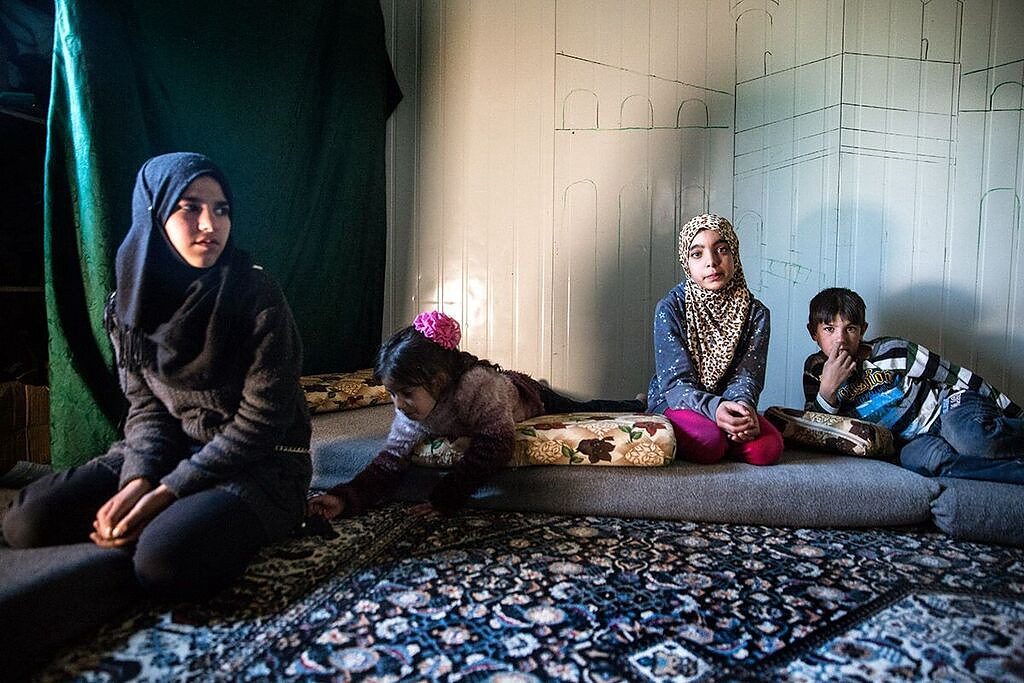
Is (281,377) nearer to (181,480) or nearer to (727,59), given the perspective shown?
(181,480)

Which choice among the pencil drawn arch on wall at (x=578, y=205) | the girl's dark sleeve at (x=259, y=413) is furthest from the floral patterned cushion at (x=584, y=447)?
the pencil drawn arch on wall at (x=578, y=205)

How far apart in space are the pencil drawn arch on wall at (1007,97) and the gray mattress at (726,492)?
63.7 inches

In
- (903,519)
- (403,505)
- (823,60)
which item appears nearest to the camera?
(903,519)

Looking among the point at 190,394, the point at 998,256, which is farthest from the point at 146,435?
the point at 998,256

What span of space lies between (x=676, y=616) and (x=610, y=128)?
2.12 metres

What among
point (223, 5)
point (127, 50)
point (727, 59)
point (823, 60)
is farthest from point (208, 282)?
point (823, 60)

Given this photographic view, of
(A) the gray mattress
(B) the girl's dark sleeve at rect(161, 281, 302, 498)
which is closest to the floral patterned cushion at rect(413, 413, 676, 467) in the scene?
(A) the gray mattress

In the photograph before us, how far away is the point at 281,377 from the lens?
131 centimetres

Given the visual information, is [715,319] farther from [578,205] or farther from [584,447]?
[578,205]

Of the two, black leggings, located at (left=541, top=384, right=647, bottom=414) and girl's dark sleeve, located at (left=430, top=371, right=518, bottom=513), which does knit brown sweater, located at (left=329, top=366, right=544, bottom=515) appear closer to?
girl's dark sleeve, located at (left=430, top=371, right=518, bottom=513)

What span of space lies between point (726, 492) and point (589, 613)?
25.6 inches

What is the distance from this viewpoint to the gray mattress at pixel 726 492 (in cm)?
161

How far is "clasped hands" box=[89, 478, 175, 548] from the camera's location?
3.86 feet

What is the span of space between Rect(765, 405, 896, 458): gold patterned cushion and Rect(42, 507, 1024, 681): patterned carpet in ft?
1.11
